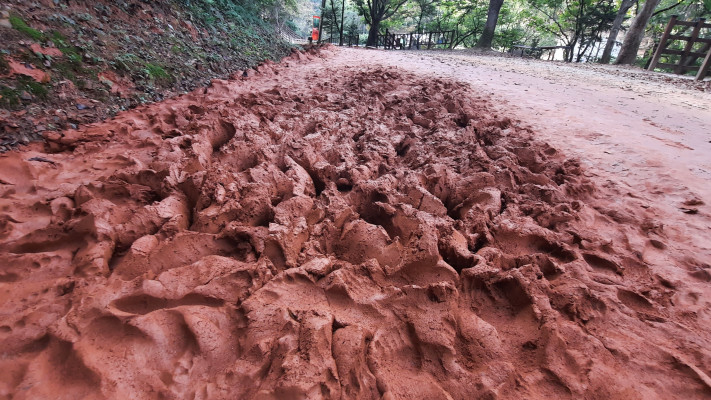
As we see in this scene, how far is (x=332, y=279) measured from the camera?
1441 mm

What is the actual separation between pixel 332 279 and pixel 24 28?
14.4 feet

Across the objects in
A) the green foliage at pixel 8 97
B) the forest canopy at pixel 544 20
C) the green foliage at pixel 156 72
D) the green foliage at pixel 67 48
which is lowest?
the green foliage at pixel 8 97

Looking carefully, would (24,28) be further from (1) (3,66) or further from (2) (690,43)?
(2) (690,43)

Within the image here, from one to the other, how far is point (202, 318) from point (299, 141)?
74.7 inches

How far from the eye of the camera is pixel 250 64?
22.1 ft

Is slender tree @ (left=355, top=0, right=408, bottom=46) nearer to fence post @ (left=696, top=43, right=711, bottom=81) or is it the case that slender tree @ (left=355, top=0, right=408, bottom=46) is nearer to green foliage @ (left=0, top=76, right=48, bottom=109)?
fence post @ (left=696, top=43, right=711, bottom=81)

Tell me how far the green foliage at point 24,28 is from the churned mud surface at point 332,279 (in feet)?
5.22

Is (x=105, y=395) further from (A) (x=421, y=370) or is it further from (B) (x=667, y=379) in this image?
(B) (x=667, y=379)

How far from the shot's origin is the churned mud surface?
1114 millimetres

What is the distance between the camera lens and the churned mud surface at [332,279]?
1.11 metres

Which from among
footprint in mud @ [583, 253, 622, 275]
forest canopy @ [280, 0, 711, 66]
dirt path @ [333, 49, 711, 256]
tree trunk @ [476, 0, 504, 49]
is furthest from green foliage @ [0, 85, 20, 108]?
tree trunk @ [476, 0, 504, 49]

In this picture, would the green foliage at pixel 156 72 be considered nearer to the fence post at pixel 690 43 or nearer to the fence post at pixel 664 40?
the fence post at pixel 664 40

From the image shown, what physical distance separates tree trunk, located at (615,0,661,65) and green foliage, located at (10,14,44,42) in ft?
52.6

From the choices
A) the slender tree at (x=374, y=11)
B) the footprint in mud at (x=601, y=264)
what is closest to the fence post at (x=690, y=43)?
the slender tree at (x=374, y=11)
